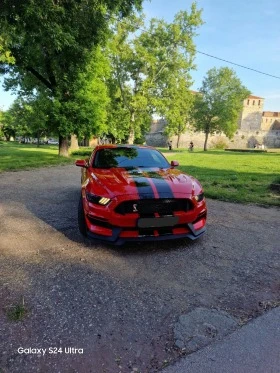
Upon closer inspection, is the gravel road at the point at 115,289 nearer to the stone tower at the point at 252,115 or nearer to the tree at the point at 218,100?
the tree at the point at 218,100

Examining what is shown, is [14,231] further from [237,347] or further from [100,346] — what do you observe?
[237,347]

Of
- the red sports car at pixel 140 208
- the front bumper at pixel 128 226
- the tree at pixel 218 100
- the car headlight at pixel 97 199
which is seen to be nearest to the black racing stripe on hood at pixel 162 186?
the red sports car at pixel 140 208

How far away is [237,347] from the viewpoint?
7.32 feet

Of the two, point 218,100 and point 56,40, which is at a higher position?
point 218,100

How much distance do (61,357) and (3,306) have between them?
2.94ft

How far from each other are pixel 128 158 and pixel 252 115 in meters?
89.6

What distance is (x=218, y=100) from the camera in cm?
4297

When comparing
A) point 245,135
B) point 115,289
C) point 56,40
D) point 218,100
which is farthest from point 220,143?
point 115,289

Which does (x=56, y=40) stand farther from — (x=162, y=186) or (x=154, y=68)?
(x=154, y=68)

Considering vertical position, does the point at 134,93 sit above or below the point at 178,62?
below

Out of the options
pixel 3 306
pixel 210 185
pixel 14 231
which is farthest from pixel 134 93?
pixel 3 306

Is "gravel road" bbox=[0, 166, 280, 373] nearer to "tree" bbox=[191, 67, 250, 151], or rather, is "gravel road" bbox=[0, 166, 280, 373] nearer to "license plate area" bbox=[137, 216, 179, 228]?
"license plate area" bbox=[137, 216, 179, 228]

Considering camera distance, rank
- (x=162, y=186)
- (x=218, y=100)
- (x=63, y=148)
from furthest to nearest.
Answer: (x=218, y=100) → (x=63, y=148) → (x=162, y=186)

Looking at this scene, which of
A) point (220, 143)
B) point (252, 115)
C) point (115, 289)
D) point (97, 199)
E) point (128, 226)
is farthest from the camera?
point (252, 115)
